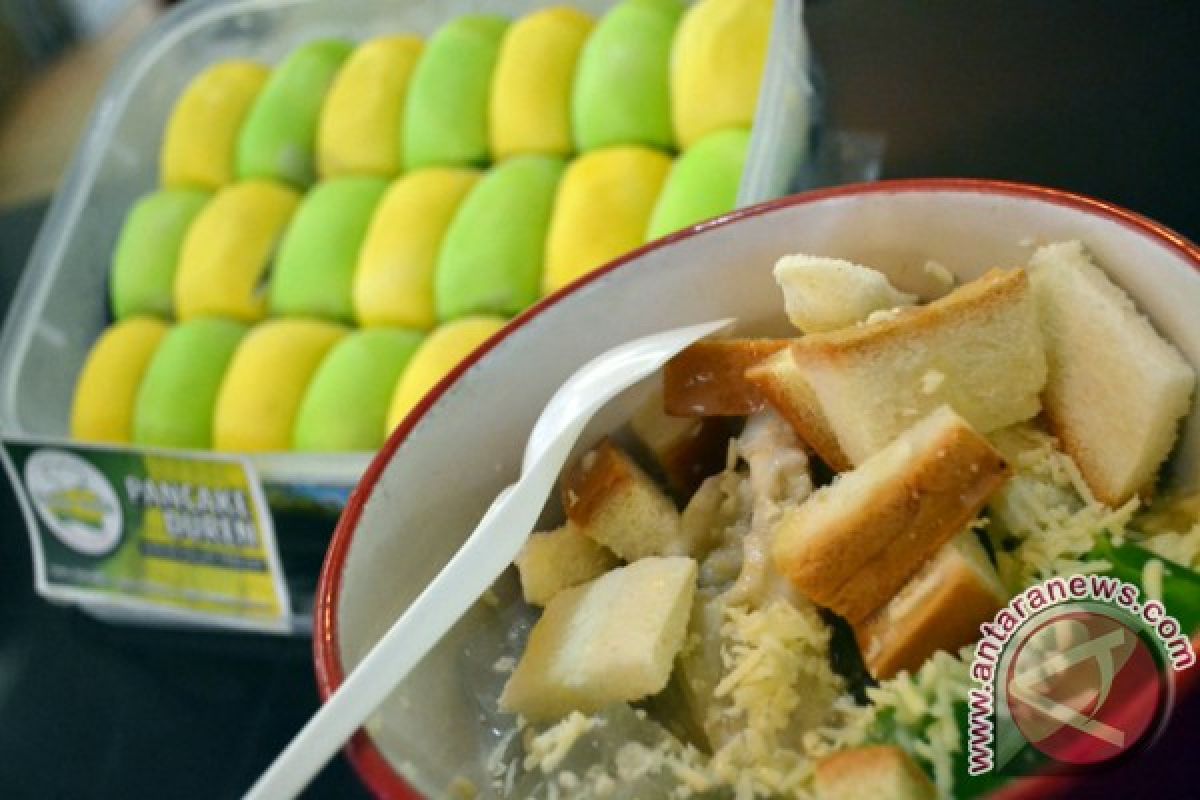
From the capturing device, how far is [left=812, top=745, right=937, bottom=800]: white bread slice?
0.30m

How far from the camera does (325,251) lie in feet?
3.67

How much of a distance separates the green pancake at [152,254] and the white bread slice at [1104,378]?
3.38 feet

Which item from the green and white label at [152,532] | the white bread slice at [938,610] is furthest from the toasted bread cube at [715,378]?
the green and white label at [152,532]

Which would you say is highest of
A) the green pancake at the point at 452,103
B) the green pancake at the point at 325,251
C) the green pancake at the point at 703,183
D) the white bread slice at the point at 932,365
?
the white bread slice at the point at 932,365

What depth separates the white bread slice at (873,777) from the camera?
0.99 ft

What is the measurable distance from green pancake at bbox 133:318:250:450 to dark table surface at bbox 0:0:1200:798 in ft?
0.63

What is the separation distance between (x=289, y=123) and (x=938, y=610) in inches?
42.4

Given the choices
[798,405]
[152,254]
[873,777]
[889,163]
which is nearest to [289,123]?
[152,254]

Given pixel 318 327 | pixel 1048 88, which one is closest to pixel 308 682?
pixel 318 327

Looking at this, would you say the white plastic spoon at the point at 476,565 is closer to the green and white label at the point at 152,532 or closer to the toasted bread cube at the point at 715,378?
the toasted bread cube at the point at 715,378

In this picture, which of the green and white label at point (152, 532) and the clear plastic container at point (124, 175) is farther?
the clear plastic container at point (124, 175)

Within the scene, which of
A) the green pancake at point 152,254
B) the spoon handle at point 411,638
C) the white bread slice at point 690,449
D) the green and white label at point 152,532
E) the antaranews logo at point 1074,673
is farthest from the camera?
the green pancake at point 152,254

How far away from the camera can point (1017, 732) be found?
288 millimetres

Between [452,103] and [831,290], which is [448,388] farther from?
[452,103]
